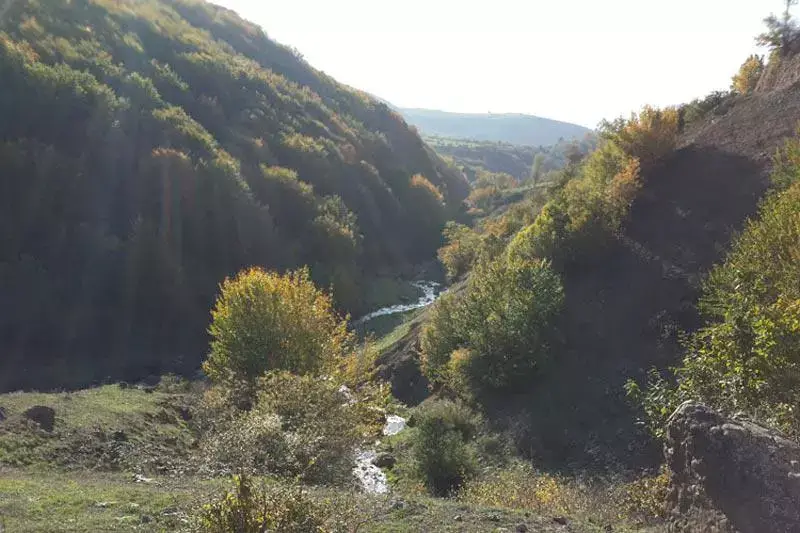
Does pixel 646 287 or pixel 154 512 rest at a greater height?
pixel 646 287

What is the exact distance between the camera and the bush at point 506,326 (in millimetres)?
25516

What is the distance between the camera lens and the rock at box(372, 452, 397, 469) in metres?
23.1

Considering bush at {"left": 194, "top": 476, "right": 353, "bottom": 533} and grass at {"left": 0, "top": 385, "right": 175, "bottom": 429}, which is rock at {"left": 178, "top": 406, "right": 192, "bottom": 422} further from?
bush at {"left": 194, "top": 476, "right": 353, "bottom": 533}

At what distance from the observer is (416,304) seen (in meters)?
62.5

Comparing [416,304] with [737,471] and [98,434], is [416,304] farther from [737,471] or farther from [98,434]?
[737,471]

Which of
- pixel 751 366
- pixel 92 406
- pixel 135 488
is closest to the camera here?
pixel 751 366

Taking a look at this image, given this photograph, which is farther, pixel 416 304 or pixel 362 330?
pixel 416 304

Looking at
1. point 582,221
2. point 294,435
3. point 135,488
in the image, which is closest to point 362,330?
point 582,221

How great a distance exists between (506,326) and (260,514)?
2069 cm

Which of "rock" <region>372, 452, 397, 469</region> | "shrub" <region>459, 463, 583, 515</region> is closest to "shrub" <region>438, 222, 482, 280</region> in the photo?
"rock" <region>372, 452, 397, 469</region>

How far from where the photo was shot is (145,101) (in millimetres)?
63062

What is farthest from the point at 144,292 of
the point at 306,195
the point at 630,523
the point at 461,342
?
the point at 630,523

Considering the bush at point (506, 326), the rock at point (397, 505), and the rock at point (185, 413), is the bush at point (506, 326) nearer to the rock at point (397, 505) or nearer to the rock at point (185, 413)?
the rock at point (185, 413)

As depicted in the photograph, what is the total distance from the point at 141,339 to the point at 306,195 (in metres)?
30.1
